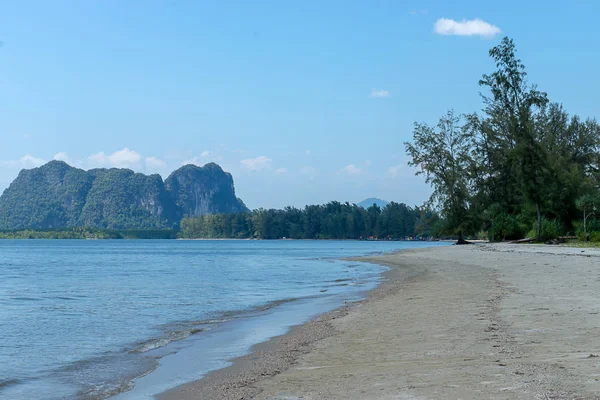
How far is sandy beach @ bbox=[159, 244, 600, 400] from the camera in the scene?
276 inches

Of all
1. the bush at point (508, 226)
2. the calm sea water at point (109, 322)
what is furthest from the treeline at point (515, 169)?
the calm sea water at point (109, 322)

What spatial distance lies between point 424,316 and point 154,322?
774 centimetres

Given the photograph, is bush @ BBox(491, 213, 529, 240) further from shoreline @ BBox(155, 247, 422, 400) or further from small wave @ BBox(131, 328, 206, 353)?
small wave @ BBox(131, 328, 206, 353)

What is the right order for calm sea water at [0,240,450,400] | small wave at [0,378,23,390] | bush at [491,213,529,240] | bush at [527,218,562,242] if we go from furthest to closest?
bush at [491,213,529,240], bush at [527,218,562,242], calm sea water at [0,240,450,400], small wave at [0,378,23,390]

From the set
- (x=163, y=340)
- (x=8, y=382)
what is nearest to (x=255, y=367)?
(x=8, y=382)

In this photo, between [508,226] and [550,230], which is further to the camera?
[508,226]

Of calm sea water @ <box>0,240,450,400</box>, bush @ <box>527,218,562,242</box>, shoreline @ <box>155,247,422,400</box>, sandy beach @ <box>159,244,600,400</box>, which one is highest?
bush @ <box>527,218,562,242</box>

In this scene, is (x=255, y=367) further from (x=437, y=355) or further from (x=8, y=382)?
(x=8, y=382)

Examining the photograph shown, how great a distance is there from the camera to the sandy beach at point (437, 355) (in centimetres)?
701

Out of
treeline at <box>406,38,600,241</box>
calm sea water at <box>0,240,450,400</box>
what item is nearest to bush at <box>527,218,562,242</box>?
treeline at <box>406,38,600,241</box>

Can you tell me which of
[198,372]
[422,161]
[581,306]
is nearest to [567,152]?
[422,161]

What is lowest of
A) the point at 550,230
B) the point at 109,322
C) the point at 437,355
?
the point at 109,322

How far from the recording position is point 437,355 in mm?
9156

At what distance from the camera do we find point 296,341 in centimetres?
1232
